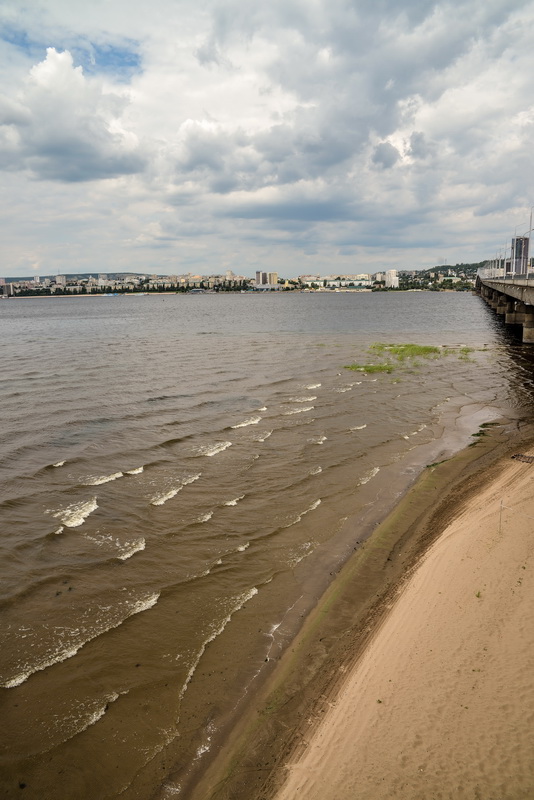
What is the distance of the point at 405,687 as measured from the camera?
6570 mm

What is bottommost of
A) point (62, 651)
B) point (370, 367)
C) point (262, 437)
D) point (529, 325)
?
point (62, 651)


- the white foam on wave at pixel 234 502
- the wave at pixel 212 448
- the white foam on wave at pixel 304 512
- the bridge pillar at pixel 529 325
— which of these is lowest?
the white foam on wave at pixel 304 512

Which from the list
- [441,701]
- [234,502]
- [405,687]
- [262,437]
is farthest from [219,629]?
[262,437]

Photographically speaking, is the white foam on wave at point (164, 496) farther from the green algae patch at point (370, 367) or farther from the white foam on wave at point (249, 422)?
the green algae patch at point (370, 367)

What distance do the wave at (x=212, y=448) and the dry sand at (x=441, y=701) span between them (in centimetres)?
974

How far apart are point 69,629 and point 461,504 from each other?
9.32 metres

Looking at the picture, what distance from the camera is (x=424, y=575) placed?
9.40 metres

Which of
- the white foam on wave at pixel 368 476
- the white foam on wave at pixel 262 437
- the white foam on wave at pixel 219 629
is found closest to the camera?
the white foam on wave at pixel 219 629

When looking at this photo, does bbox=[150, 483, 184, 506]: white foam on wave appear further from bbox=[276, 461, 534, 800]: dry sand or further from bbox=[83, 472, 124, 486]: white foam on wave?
bbox=[276, 461, 534, 800]: dry sand

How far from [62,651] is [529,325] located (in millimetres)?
51108

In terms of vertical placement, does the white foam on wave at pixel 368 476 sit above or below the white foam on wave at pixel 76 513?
above

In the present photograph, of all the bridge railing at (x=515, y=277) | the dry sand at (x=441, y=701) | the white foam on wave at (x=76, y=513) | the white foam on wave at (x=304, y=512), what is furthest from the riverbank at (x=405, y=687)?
the bridge railing at (x=515, y=277)

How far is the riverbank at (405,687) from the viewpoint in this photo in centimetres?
540

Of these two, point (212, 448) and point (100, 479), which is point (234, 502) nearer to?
point (100, 479)
